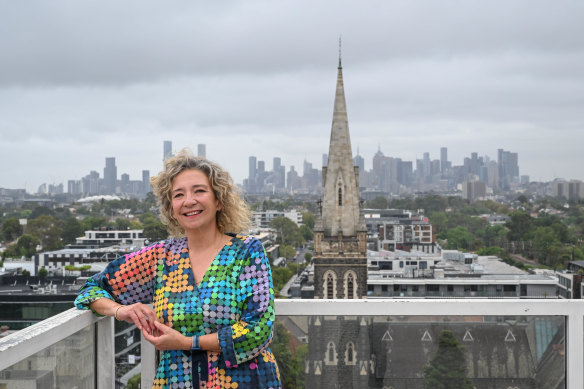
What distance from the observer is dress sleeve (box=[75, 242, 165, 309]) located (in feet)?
7.90

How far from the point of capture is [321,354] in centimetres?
278

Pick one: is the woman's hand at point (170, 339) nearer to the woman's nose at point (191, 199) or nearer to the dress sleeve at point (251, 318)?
the dress sleeve at point (251, 318)

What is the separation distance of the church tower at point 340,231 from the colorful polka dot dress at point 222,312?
27054 millimetres

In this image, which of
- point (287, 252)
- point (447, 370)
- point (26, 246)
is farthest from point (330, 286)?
point (26, 246)

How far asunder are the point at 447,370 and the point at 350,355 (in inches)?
16.3

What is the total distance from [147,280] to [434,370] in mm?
1208

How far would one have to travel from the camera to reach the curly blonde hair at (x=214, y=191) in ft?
8.04

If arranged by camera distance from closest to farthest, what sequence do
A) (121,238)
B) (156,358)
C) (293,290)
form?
(156,358) → (293,290) → (121,238)

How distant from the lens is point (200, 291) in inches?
89.0

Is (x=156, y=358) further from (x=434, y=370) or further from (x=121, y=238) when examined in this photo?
(x=121, y=238)

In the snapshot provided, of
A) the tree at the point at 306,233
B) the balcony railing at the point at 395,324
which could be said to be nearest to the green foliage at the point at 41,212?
the tree at the point at 306,233

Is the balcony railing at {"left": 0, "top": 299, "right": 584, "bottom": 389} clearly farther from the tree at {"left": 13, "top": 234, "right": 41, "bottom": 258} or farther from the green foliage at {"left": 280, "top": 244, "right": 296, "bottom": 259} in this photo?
the green foliage at {"left": 280, "top": 244, "right": 296, "bottom": 259}

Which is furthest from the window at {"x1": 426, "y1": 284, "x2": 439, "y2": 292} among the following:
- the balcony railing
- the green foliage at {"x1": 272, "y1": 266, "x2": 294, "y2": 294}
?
the balcony railing

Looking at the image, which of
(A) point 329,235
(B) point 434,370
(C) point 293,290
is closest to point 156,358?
(B) point 434,370
